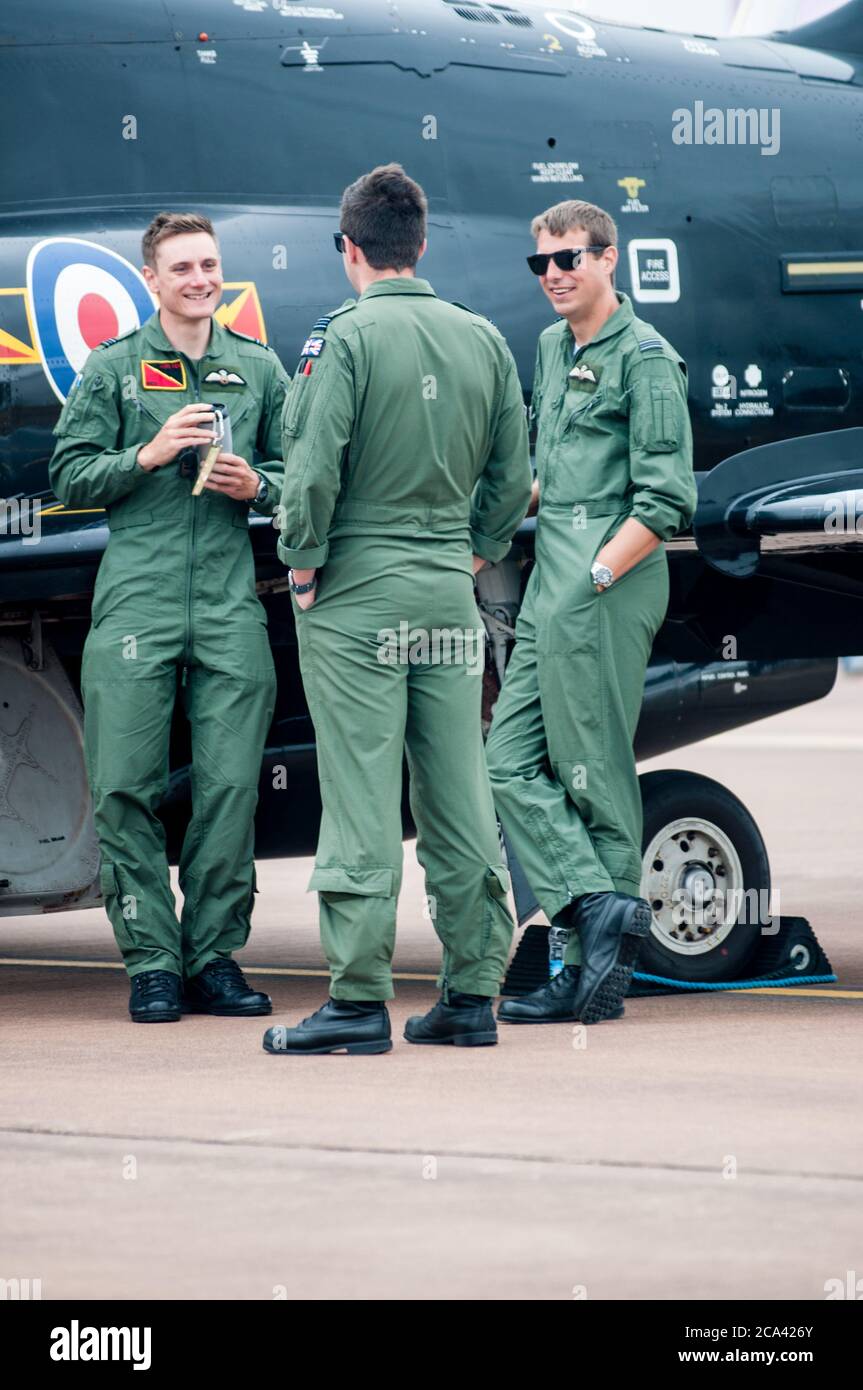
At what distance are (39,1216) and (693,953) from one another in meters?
3.59

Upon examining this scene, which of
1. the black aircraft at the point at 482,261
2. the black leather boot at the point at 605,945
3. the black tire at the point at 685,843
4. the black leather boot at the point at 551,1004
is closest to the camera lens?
the black leather boot at the point at 605,945

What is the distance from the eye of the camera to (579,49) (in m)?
7.79

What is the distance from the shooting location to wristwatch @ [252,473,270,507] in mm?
6266

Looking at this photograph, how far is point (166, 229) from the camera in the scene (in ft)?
20.6

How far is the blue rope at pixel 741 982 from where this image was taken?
7.03m

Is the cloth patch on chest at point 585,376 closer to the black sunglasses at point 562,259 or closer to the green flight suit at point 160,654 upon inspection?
the black sunglasses at point 562,259

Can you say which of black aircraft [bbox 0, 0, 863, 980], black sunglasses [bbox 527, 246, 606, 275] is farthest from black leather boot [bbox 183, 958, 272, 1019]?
black sunglasses [bbox 527, 246, 606, 275]

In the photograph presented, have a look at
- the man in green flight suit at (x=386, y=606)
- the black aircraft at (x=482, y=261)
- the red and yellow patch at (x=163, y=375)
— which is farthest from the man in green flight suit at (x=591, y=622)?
the red and yellow patch at (x=163, y=375)

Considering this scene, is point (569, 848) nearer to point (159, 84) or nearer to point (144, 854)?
point (144, 854)

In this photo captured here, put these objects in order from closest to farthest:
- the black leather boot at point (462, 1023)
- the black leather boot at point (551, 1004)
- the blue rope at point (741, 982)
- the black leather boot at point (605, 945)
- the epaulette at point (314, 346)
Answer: the epaulette at point (314, 346), the black leather boot at point (462, 1023), the black leather boot at point (605, 945), the black leather boot at point (551, 1004), the blue rope at point (741, 982)

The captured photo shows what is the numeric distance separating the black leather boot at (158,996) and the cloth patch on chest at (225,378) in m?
1.68

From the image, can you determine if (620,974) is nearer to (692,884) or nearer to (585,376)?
(692,884)

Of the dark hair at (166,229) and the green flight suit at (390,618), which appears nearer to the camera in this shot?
the green flight suit at (390,618)
